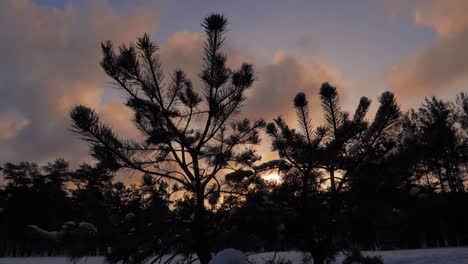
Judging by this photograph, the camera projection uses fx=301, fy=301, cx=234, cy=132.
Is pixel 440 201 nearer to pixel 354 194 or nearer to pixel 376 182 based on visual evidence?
pixel 376 182

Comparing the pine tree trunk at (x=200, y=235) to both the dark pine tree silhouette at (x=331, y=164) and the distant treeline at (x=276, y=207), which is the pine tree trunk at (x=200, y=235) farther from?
the dark pine tree silhouette at (x=331, y=164)

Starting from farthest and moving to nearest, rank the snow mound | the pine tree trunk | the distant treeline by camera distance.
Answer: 1. the pine tree trunk
2. the distant treeline
3. the snow mound

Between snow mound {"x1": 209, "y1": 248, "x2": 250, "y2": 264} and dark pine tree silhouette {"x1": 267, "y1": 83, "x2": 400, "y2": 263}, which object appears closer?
snow mound {"x1": 209, "y1": 248, "x2": 250, "y2": 264}

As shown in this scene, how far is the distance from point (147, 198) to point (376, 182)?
93.6 inches

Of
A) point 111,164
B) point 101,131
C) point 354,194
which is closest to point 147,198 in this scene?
point 111,164

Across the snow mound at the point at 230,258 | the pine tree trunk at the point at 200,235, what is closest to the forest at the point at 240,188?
the pine tree trunk at the point at 200,235

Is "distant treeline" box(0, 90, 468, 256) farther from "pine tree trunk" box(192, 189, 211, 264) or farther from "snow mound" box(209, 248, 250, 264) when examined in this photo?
"snow mound" box(209, 248, 250, 264)

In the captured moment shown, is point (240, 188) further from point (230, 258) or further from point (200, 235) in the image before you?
point (230, 258)

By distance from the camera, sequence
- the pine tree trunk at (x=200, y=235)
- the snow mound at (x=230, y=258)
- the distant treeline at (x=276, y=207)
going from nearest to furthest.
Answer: the snow mound at (x=230, y=258) → the distant treeline at (x=276, y=207) → the pine tree trunk at (x=200, y=235)

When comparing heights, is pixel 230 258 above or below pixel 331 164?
below

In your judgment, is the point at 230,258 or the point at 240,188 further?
the point at 240,188

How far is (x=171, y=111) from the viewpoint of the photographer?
3.49 meters

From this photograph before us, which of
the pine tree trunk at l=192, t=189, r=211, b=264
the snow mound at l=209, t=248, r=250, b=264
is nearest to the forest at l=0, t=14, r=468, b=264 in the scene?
the pine tree trunk at l=192, t=189, r=211, b=264

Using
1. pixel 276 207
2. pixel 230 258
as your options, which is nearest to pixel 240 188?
pixel 276 207
